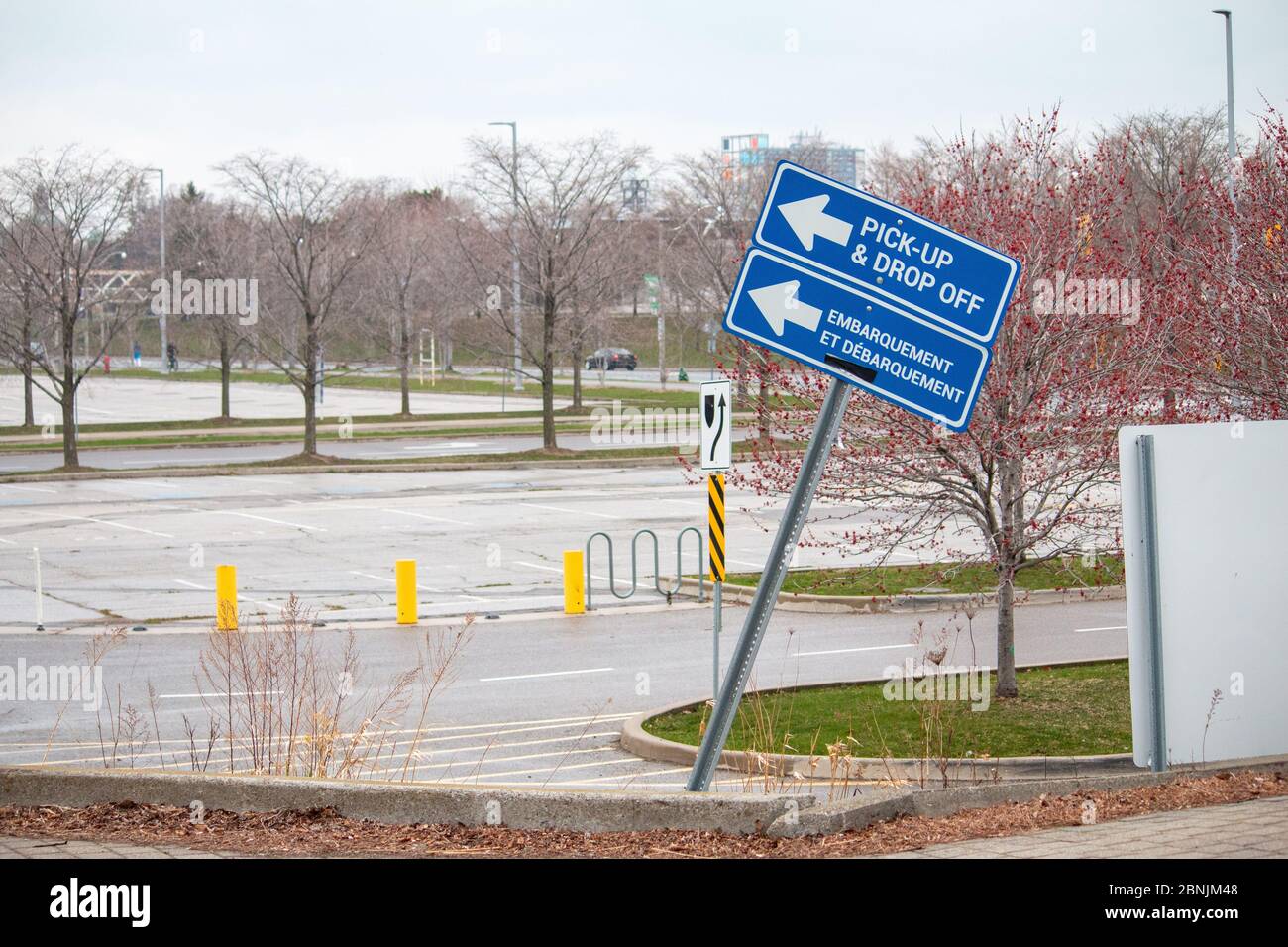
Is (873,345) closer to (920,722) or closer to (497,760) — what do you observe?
(497,760)

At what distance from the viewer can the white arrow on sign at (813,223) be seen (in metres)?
5.87

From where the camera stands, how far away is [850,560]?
78.9 ft

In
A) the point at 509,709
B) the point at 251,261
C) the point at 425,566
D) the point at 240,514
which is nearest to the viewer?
the point at 509,709

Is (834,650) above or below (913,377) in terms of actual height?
below

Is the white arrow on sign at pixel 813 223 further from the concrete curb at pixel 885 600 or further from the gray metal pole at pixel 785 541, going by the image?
the concrete curb at pixel 885 600

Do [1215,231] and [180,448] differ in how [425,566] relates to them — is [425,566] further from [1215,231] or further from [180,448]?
[180,448]

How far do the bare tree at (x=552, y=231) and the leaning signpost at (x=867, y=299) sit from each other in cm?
3604

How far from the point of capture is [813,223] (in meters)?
5.91

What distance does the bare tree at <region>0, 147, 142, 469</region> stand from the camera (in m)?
38.2

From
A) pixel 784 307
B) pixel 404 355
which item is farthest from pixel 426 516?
pixel 404 355

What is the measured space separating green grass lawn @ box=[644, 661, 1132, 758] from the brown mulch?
3886mm
